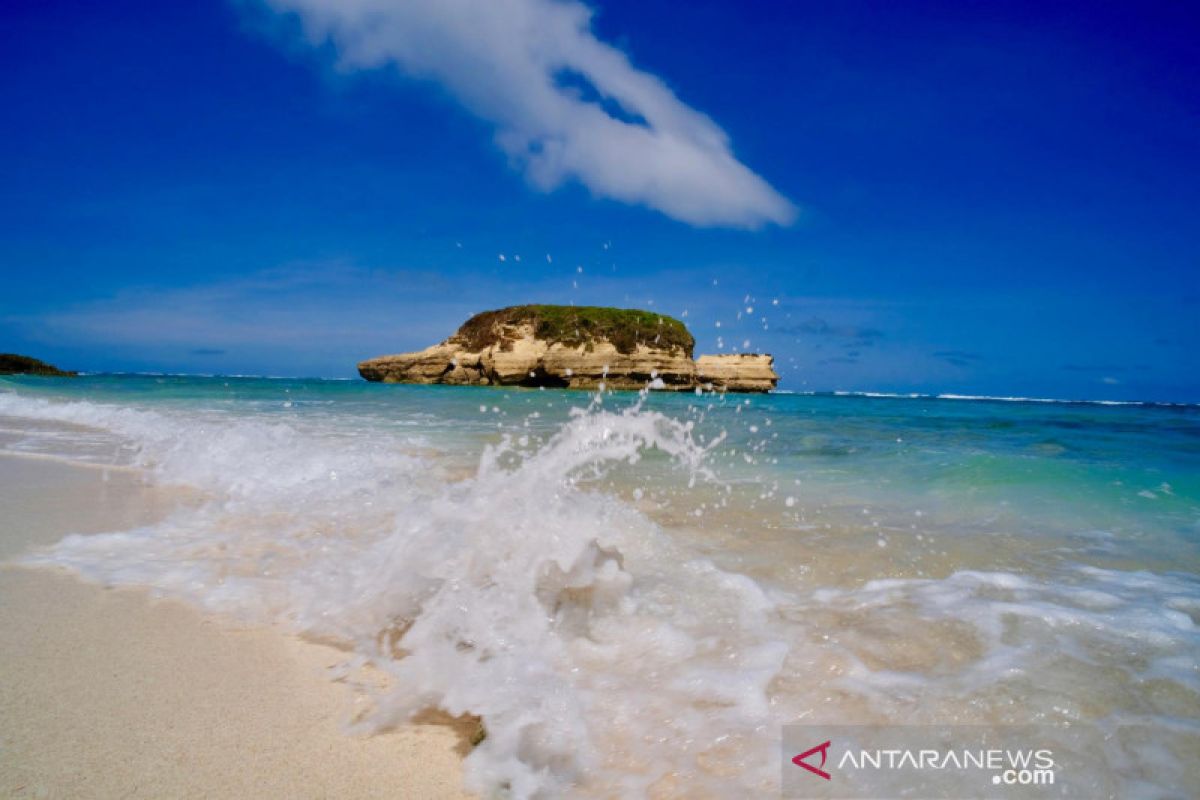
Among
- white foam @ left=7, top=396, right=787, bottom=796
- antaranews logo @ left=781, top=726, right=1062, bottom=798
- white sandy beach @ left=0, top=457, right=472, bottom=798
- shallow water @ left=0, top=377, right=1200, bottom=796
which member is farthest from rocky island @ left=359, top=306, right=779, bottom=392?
antaranews logo @ left=781, top=726, right=1062, bottom=798

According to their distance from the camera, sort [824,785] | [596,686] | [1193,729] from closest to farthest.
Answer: [824,785], [1193,729], [596,686]

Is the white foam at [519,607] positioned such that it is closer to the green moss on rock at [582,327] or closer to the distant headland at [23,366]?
the green moss on rock at [582,327]

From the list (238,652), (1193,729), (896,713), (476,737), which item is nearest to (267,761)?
(476,737)

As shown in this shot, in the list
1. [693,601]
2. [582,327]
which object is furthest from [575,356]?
[693,601]

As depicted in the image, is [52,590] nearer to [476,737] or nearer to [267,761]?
[267,761]

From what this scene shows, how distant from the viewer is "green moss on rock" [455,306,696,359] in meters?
54.3

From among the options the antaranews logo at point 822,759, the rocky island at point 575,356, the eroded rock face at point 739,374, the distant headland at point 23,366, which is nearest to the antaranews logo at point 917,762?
the antaranews logo at point 822,759

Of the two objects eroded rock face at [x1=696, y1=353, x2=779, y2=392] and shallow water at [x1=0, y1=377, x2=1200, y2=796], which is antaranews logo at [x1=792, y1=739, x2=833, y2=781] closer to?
shallow water at [x1=0, y1=377, x2=1200, y2=796]

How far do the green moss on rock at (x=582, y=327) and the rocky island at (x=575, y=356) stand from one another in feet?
0.29

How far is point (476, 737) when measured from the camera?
1.70 m

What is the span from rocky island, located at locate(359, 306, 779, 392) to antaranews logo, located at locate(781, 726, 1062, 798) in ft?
153

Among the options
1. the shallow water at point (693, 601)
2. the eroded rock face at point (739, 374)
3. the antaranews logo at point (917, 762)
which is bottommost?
the antaranews logo at point (917, 762)

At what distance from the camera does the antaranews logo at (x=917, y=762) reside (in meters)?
1.53

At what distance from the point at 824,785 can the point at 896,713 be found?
0.44 meters
